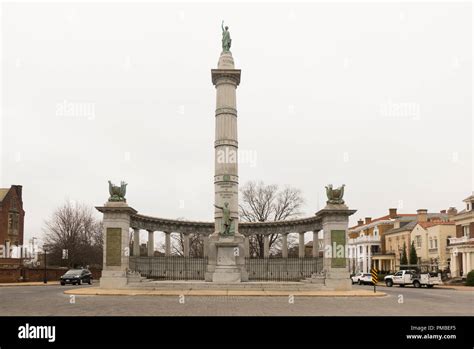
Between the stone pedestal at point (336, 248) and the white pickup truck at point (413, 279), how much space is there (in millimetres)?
15145

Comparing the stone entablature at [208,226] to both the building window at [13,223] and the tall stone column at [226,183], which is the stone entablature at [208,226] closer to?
the tall stone column at [226,183]

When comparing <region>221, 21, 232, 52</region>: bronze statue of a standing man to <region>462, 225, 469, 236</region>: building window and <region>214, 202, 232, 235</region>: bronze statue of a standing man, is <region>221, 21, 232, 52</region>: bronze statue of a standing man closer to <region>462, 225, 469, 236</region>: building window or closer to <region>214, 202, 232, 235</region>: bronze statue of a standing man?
<region>214, 202, 232, 235</region>: bronze statue of a standing man

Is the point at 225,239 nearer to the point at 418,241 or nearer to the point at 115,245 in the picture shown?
the point at 115,245

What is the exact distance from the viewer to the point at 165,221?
43.5m

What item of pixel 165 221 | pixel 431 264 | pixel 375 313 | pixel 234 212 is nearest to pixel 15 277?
pixel 165 221

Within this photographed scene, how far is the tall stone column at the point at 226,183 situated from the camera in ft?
112

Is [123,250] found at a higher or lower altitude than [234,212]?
lower

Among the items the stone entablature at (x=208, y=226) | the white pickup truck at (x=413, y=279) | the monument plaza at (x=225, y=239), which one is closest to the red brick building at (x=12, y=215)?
the stone entablature at (x=208, y=226)

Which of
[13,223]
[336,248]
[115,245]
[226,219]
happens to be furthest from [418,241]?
[13,223]

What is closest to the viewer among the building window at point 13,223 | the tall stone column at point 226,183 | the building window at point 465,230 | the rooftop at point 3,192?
the tall stone column at point 226,183

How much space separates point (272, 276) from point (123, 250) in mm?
13734

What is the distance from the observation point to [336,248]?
32.6 metres

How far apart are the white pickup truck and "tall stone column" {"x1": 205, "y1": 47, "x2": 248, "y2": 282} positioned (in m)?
17.9

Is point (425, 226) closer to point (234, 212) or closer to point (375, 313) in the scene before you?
point (234, 212)
